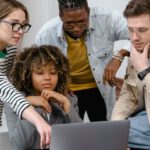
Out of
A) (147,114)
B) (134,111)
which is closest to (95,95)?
(134,111)

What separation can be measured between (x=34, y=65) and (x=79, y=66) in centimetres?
46

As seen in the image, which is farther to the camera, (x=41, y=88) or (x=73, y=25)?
(x=73, y=25)

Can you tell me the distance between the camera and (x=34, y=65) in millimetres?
1711

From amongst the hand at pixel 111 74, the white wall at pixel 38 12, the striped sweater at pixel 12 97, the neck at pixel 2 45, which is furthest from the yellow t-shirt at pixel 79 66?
the white wall at pixel 38 12

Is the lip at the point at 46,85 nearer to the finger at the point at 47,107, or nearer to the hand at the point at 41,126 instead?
the finger at the point at 47,107

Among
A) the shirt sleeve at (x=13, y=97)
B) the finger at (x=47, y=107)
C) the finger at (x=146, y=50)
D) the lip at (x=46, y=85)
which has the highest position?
the finger at (x=146, y=50)

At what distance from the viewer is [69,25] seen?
1.97 metres

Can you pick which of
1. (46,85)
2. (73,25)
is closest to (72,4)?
(73,25)

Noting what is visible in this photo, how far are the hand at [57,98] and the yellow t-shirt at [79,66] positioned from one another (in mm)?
439

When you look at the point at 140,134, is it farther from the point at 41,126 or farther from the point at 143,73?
the point at 41,126

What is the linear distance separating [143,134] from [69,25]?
2.48 ft

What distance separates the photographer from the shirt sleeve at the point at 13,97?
1353 mm

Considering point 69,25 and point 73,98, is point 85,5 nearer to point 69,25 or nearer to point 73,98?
point 69,25

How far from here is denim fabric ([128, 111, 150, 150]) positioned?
1.46 meters
